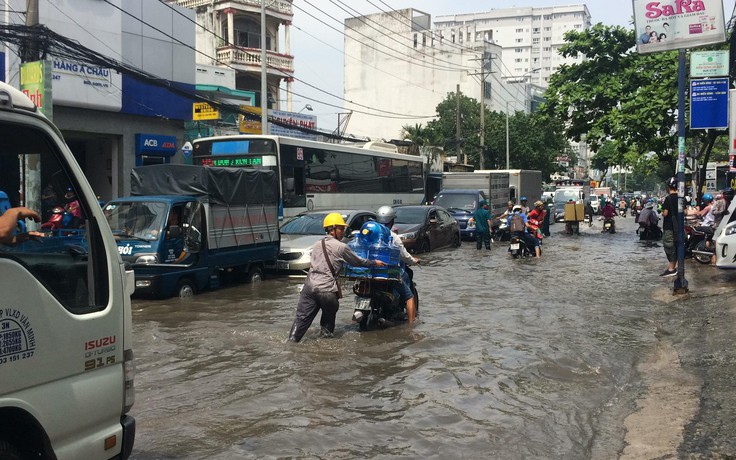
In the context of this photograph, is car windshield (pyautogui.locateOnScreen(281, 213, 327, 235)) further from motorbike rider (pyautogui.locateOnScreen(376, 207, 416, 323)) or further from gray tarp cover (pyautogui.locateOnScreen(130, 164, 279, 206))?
motorbike rider (pyautogui.locateOnScreen(376, 207, 416, 323))

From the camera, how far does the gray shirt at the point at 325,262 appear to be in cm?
841

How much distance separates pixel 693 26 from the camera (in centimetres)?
1198

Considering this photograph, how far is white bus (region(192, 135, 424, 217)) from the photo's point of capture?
20.1 metres

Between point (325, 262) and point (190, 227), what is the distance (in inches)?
183

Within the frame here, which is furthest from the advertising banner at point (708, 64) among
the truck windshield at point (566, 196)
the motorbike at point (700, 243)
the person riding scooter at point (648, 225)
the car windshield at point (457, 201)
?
the truck windshield at point (566, 196)

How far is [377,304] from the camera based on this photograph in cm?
969

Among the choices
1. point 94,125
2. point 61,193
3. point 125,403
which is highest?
point 94,125

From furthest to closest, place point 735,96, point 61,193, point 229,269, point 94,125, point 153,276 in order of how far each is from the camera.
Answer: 1. point 94,125
2. point 735,96
3. point 229,269
4. point 153,276
5. point 61,193

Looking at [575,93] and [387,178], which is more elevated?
[575,93]

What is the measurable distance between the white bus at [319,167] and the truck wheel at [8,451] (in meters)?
17.0

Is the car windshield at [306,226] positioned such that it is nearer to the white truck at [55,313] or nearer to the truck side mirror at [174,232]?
the truck side mirror at [174,232]

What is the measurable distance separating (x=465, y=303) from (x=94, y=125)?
15.3m

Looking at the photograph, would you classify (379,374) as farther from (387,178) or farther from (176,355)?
(387,178)

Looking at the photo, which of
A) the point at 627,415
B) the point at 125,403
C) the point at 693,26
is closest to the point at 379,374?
the point at 627,415
